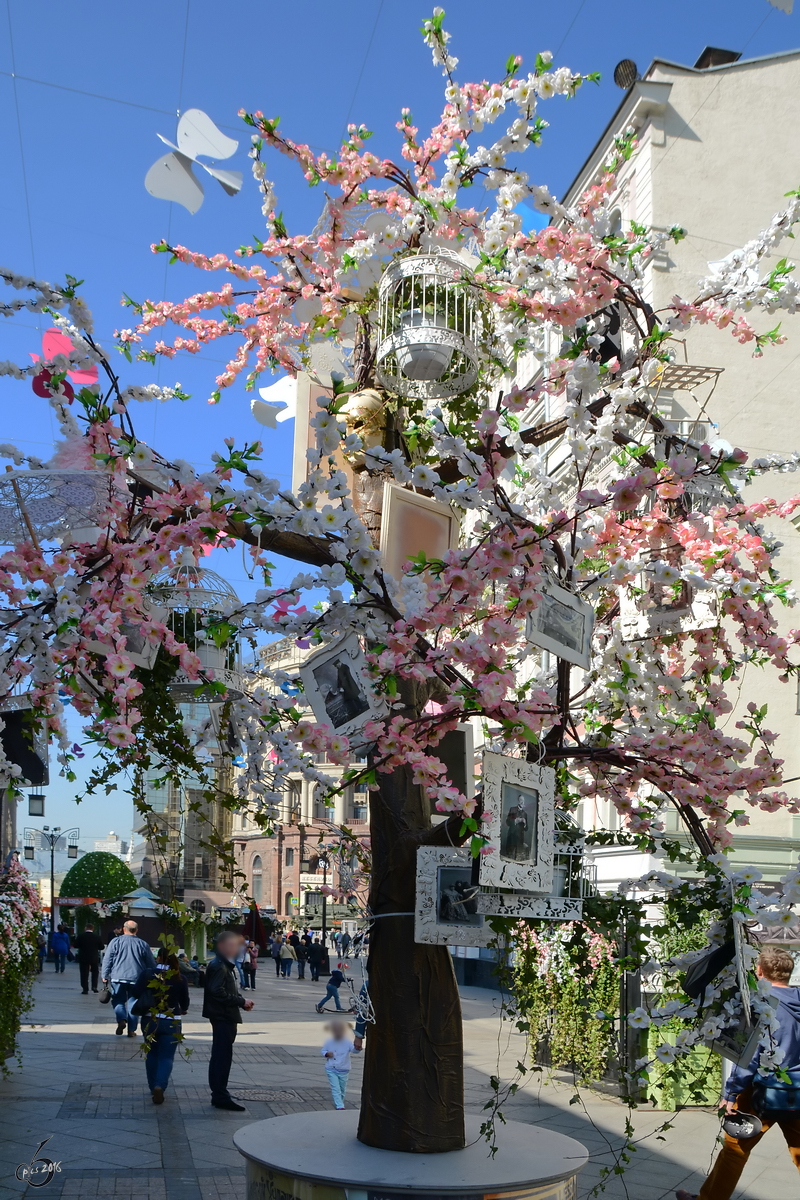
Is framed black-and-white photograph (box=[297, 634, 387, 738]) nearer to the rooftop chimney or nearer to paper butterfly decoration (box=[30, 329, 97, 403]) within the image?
paper butterfly decoration (box=[30, 329, 97, 403])

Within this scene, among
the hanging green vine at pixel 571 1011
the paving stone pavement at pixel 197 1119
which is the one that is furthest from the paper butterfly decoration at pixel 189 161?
the hanging green vine at pixel 571 1011

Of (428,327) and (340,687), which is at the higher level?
(428,327)

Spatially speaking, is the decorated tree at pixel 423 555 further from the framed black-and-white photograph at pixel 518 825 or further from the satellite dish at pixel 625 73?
the satellite dish at pixel 625 73

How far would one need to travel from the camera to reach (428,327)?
16.8ft

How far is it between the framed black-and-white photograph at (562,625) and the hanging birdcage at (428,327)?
1525 mm

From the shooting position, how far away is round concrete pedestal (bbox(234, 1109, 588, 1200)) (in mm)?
3988

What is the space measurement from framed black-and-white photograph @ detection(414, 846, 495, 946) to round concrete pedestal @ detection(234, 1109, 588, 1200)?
87cm

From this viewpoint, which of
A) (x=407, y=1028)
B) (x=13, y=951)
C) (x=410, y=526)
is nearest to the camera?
(x=407, y=1028)

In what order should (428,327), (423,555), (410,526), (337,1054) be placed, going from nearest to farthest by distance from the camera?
(423,555) → (410,526) → (428,327) → (337,1054)

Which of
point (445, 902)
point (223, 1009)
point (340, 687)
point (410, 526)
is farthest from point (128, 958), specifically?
point (340, 687)

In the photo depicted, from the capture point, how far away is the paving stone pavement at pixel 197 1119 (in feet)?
21.8

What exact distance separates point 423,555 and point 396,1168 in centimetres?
248

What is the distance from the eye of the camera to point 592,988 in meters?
10.4

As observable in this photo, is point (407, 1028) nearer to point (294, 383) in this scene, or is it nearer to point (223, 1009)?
point (294, 383)
